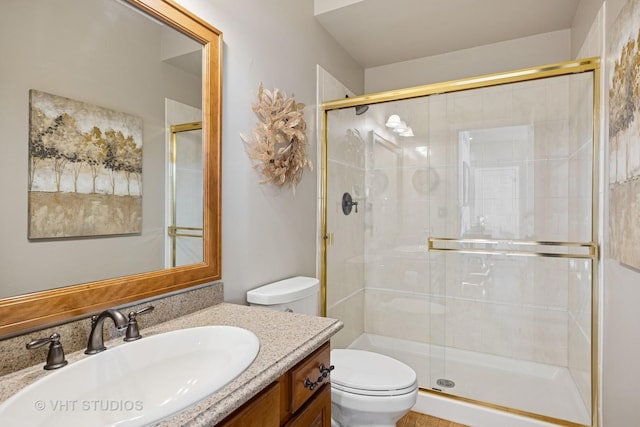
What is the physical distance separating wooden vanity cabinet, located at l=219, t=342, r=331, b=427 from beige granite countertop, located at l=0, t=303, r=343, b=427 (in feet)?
0.16

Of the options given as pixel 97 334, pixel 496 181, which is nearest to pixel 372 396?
pixel 97 334

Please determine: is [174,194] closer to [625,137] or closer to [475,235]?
[625,137]

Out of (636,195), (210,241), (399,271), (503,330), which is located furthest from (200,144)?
(503,330)

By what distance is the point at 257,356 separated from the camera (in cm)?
89

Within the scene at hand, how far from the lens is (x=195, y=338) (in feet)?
3.42

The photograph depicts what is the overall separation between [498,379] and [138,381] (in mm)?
2169

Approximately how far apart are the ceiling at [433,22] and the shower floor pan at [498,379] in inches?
89.1

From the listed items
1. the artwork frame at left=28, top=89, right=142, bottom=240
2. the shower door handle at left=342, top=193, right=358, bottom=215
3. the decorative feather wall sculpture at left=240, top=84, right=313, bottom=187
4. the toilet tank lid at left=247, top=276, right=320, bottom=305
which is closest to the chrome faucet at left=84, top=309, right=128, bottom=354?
the artwork frame at left=28, top=89, right=142, bottom=240

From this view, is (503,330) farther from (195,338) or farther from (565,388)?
(195,338)

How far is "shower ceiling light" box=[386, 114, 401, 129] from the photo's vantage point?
2.42 meters

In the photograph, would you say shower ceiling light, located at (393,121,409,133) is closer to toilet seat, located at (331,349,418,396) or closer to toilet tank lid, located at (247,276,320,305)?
toilet tank lid, located at (247,276,320,305)

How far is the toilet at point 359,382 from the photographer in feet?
4.81

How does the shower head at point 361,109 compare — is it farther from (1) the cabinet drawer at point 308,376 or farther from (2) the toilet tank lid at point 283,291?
(1) the cabinet drawer at point 308,376

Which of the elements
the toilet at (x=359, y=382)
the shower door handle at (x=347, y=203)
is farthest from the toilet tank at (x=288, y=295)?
the shower door handle at (x=347, y=203)
